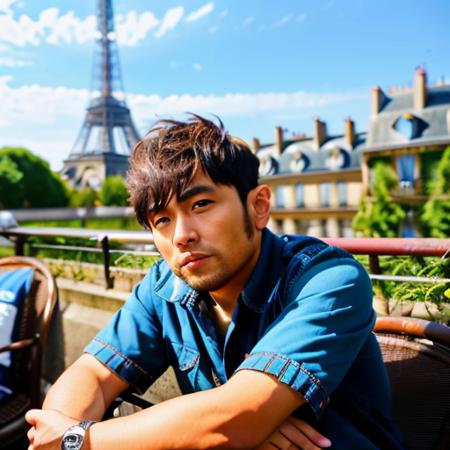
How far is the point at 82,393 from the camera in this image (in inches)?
63.0

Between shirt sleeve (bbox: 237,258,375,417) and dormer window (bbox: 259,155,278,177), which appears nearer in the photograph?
shirt sleeve (bbox: 237,258,375,417)

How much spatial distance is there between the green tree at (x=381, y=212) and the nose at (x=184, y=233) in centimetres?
2713

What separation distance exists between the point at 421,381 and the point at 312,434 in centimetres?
48

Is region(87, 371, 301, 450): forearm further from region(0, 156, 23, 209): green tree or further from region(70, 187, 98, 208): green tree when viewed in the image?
region(70, 187, 98, 208): green tree

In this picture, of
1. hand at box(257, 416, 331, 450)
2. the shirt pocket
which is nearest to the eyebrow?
the shirt pocket

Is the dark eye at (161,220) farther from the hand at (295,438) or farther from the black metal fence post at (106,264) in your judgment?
the black metal fence post at (106,264)

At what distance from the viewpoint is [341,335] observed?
125 cm

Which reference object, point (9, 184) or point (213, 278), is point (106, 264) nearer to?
point (213, 278)

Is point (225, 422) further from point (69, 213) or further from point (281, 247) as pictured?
point (69, 213)

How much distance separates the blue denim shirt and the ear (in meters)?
0.07

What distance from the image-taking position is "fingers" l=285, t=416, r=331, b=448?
47.8 inches

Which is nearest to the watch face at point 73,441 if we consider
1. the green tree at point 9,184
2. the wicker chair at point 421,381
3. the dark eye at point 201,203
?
the dark eye at point 201,203

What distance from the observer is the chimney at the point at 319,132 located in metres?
40.5

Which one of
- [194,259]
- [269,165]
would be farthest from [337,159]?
[194,259]
